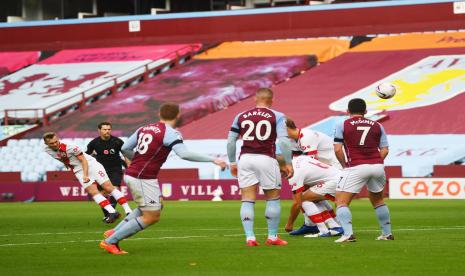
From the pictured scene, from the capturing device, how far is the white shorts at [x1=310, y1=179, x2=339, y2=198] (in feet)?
59.8

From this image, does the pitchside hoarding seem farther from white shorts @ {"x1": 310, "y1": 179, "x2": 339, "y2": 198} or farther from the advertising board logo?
white shorts @ {"x1": 310, "y1": 179, "x2": 339, "y2": 198}


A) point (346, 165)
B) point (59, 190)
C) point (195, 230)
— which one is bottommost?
point (59, 190)

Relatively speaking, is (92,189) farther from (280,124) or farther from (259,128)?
A: (280,124)

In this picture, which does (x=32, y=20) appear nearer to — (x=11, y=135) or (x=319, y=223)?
(x=11, y=135)

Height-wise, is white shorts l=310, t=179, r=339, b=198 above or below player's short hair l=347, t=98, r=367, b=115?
below

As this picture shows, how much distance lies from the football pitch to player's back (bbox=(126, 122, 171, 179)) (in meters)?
1.11

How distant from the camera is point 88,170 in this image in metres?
23.0

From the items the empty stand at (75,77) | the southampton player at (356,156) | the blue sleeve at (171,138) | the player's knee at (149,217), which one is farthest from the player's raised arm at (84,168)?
the empty stand at (75,77)

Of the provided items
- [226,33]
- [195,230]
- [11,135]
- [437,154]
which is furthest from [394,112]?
[195,230]

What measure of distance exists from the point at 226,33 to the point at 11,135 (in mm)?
12104

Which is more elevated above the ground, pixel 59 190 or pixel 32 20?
pixel 32 20

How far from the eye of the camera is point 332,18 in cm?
5109

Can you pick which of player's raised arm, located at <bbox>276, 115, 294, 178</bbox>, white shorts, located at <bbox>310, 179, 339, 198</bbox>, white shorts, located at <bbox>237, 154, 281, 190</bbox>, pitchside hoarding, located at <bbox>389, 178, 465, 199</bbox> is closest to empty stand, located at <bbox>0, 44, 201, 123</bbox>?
pitchside hoarding, located at <bbox>389, 178, 465, 199</bbox>

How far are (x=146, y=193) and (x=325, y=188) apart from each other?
4.46 m
